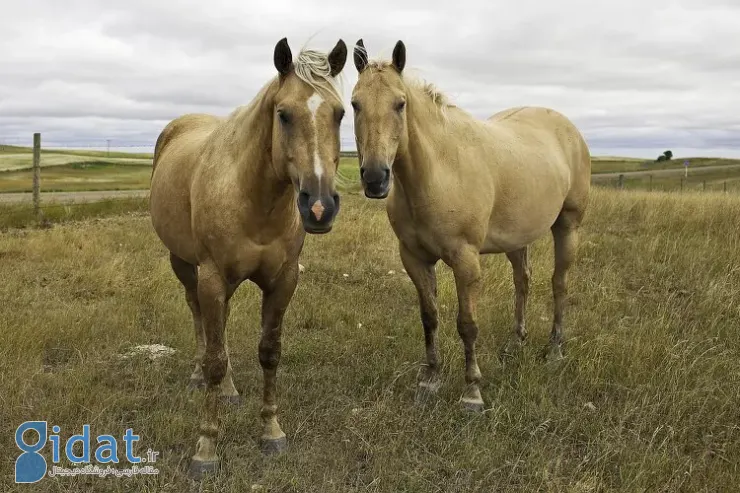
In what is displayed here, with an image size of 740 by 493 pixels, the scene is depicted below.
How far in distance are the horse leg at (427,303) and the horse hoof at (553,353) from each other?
1.13 meters

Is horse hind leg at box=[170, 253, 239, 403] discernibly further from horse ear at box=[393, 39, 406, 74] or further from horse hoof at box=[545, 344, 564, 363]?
horse hoof at box=[545, 344, 564, 363]

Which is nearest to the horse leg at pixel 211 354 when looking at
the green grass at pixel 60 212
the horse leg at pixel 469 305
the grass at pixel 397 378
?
the grass at pixel 397 378

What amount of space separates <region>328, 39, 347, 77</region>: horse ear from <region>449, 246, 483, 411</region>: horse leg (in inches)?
65.9

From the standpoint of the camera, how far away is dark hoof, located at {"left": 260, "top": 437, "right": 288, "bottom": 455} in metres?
3.33

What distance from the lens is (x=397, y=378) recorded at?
4305mm

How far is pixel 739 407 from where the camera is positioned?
3.69 metres

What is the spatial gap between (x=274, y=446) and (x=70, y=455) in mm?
1200

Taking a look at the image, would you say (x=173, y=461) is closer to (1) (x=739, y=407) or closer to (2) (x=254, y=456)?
(2) (x=254, y=456)

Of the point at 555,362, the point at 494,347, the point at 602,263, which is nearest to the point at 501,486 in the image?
the point at 555,362

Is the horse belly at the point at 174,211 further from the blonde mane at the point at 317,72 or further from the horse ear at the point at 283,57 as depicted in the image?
the blonde mane at the point at 317,72

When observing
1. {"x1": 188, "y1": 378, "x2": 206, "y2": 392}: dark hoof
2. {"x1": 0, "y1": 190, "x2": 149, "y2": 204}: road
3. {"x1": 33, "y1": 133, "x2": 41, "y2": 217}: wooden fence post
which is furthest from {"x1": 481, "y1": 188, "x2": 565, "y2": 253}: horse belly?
{"x1": 0, "y1": 190, "x2": 149, "y2": 204}: road

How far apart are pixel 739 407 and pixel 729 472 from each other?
916mm

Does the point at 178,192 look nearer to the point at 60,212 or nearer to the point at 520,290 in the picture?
the point at 520,290

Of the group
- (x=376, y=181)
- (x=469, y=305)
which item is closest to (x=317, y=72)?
(x=376, y=181)
